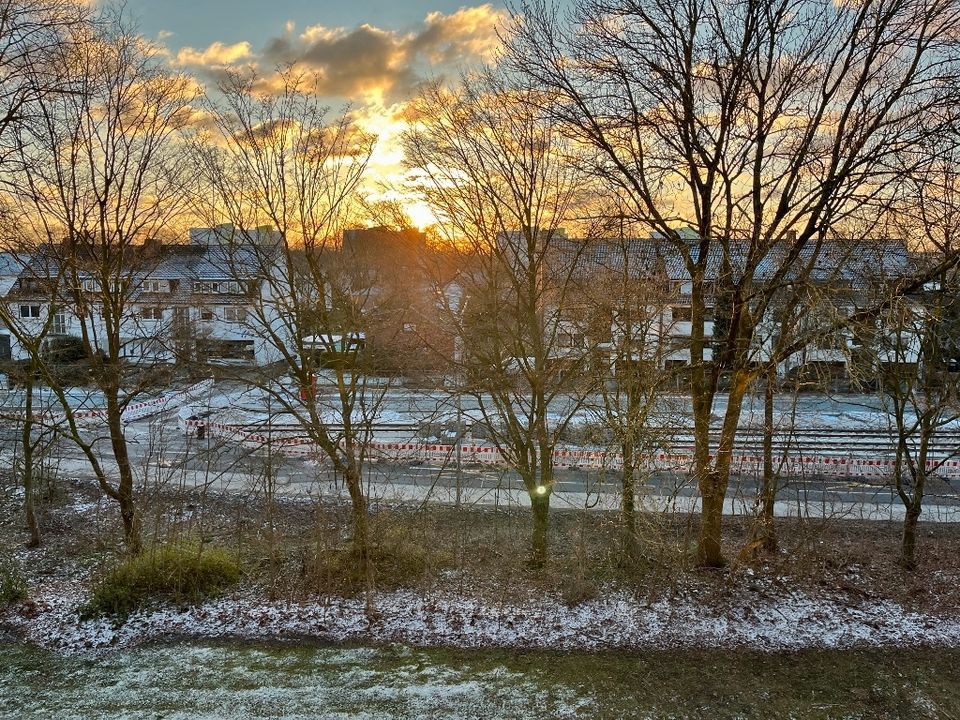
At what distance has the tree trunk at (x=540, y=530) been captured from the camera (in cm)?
957

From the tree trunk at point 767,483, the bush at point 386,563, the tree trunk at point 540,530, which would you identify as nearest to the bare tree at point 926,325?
the tree trunk at point 767,483

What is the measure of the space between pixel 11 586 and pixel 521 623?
6683mm

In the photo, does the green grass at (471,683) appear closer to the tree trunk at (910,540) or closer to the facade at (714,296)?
the tree trunk at (910,540)

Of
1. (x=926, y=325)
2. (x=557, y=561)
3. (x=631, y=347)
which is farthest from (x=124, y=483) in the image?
(x=926, y=325)

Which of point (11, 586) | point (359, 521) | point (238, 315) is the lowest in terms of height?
point (11, 586)

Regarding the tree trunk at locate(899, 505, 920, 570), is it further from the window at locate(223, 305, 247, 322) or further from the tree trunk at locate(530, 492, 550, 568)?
the window at locate(223, 305, 247, 322)

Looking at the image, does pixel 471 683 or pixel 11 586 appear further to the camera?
pixel 11 586

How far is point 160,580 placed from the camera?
8.38 metres

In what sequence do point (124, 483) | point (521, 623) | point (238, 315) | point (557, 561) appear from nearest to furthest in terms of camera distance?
point (521, 623), point (124, 483), point (557, 561), point (238, 315)

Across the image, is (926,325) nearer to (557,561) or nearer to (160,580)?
(557,561)

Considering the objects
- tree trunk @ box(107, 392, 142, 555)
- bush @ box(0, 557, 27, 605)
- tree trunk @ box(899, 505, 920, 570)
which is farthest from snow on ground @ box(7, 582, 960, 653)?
tree trunk @ box(899, 505, 920, 570)

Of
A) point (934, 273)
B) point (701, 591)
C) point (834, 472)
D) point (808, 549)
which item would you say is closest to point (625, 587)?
point (701, 591)

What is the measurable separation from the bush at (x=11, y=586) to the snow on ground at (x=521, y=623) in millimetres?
342

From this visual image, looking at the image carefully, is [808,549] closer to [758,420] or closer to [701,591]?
[701,591]
